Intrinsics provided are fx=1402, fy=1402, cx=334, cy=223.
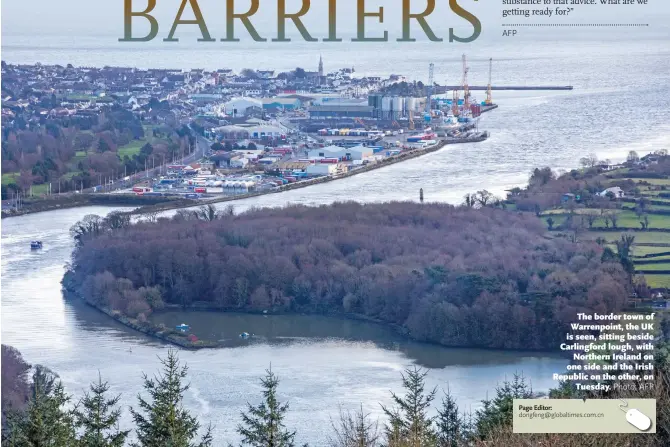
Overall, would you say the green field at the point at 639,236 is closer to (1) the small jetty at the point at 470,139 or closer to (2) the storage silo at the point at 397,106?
(1) the small jetty at the point at 470,139

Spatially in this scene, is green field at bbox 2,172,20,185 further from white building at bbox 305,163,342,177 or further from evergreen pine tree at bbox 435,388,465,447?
evergreen pine tree at bbox 435,388,465,447

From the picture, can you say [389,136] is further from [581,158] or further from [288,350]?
[288,350]

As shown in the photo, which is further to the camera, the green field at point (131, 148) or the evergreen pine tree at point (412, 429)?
the green field at point (131, 148)

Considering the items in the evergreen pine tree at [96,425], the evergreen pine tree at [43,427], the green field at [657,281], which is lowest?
the green field at [657,281]

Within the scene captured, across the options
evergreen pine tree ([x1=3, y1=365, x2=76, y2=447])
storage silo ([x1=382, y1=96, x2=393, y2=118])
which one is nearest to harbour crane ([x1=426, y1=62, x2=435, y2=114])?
storage silo ([x1=382, y1=96, x2=393, y2=118])

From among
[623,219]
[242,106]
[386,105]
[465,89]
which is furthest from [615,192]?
[242,106]

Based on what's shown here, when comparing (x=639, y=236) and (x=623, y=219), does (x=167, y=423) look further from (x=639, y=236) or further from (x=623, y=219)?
(x=623, y=219)

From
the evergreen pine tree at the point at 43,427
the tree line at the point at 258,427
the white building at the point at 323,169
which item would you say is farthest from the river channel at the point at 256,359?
the white building at the point at 323,169

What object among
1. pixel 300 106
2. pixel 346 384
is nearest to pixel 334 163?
pixel 300 106
